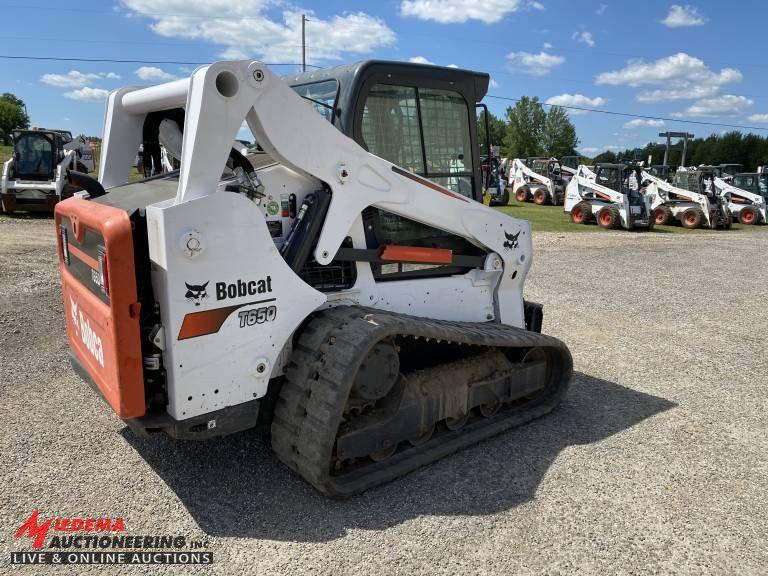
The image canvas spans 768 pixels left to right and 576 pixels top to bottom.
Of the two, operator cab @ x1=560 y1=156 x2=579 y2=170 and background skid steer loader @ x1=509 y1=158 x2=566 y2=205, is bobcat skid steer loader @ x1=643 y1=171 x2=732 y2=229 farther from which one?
operator cab @ x1=560 y1=156 x2=579 y2=170

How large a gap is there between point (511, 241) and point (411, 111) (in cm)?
133

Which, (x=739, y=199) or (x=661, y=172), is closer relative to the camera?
(x=739, y=199)

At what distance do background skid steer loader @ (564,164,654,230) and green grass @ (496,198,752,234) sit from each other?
1.17ft

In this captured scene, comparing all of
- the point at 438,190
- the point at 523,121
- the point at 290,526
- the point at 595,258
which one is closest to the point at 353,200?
the point at 438,190

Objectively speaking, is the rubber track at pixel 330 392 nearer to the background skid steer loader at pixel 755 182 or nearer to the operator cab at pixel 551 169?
the background skid steer loader at pixel 755 182

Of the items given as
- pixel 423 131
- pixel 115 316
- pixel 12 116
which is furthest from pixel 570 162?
pixel 12 116

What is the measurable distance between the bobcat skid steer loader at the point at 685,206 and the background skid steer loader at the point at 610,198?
1087 mm

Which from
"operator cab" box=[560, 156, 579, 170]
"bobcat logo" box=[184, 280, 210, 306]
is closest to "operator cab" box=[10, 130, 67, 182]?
"bobcat logo" box=[184, 280, 210, 306]

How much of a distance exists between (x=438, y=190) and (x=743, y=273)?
32.8 ft

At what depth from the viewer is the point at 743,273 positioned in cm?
1183

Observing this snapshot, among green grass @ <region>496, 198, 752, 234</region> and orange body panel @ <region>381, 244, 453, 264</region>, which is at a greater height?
orange body panel @ <region>381, 244, 453, 264</region>

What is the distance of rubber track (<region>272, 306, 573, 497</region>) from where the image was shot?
11.0ft

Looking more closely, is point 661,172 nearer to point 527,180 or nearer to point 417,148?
point 527,180

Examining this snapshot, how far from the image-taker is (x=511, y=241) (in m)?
4.88
